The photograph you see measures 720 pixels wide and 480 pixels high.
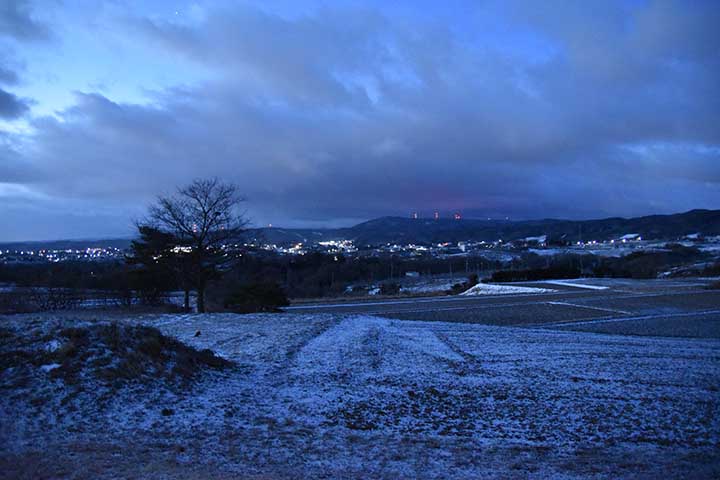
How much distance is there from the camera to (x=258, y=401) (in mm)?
7098

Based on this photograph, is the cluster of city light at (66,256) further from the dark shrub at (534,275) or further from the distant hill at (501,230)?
the dark shrub at (534,275)

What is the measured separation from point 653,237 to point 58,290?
133m

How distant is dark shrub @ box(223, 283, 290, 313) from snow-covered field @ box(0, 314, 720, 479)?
930 centimetres

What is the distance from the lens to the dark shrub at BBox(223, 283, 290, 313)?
20.1 m

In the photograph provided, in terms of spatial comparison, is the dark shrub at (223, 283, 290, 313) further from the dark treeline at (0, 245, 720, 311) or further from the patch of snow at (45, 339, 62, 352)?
the patch of snow at (45, 339, 62, 352)

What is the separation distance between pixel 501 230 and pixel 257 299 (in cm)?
14954

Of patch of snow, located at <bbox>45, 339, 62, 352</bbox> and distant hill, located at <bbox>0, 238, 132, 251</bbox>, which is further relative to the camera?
distant hill, located at <bbox>0, 238, 132, 251</bbox>

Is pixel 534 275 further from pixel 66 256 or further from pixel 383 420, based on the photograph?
pixel 66 256

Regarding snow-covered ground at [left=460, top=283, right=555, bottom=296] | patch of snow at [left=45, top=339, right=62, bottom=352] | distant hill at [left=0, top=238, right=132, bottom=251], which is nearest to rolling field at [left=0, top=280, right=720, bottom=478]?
patch of snow at [left=45, top=339, right=62, bottom=352]

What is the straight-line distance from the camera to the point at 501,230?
161 m

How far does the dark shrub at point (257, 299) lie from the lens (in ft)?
65.8

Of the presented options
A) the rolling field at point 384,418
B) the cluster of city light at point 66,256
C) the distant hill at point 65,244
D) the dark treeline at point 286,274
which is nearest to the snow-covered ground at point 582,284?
the dark treeline at point 286,274

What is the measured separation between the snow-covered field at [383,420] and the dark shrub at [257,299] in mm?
9303

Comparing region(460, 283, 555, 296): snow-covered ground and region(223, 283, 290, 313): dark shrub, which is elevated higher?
region(223, 283, 290, 313): dark shrub
